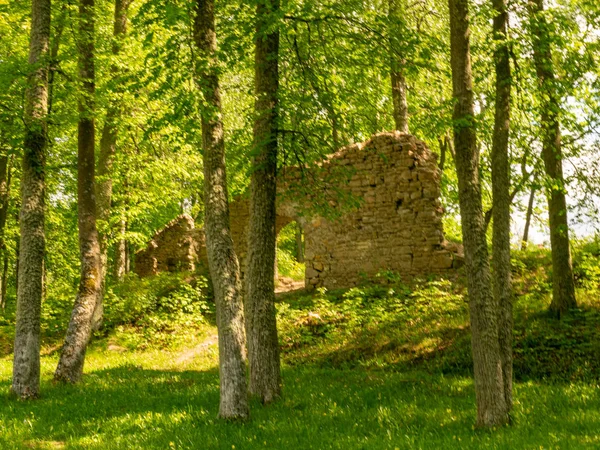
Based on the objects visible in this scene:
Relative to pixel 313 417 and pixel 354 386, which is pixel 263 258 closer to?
pixel 313 417

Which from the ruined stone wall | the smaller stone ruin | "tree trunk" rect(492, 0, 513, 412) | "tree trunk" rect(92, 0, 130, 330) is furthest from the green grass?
the smaller stone ruin

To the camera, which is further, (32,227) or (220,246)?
(32,227)

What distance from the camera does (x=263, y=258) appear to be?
26.9 feet

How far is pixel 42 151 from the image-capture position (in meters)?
9.35

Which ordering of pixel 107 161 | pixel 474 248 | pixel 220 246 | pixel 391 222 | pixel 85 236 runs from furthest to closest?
pixel 391 222 → pixel 107 161 → pixel 85 236 → pixel 220 246 → pixel 474 248

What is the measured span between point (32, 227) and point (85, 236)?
83.4 inches

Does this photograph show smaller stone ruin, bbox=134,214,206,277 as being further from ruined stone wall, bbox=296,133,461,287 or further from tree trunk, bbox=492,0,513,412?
tree trunk, bbox=492,0,513,412

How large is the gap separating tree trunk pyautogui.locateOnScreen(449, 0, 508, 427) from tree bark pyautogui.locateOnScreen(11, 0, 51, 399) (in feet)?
21.8

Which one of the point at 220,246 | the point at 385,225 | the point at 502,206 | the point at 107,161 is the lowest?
the point at 220,246

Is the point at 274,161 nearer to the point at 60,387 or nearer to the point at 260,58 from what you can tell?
the point at 260,58

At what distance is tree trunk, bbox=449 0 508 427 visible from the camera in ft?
20.0

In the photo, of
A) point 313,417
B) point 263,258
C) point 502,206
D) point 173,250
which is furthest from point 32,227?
point 173,250

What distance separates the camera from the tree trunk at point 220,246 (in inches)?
279

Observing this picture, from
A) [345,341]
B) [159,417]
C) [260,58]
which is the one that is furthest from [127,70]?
[159,417]
